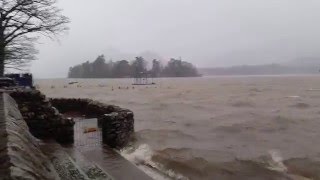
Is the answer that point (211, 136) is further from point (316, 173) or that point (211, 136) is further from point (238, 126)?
point (316, 173)

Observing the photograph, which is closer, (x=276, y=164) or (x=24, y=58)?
(x=276, y=164)

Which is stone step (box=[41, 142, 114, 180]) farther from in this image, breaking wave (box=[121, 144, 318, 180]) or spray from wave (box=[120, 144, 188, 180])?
breaking wave (box=[121, 144, 318, 180])

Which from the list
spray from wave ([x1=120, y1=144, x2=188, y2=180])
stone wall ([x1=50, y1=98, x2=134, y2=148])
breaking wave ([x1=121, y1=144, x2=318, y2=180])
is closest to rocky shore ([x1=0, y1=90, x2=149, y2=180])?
stone wall ([x1=50, y1=98, x2=134, y2=148])

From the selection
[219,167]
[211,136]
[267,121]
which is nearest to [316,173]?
[219,167]

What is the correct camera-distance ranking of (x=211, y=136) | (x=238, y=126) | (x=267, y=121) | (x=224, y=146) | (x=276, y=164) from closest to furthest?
(x=276, y=164) < (x=224, y=146) < (x=211, y=136) < (x=238, y=126) < (x=267, y=121)

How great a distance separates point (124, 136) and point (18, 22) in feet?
42.1

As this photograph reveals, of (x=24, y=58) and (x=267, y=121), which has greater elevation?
(x=24, y=58)

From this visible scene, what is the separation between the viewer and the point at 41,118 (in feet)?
39.1

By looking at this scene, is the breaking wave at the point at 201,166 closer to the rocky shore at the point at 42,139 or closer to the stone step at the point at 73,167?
the rocky shore at the point at 42,139

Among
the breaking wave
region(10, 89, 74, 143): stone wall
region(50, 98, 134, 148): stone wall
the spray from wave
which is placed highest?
region(10, 89, 74, 143): stone wall

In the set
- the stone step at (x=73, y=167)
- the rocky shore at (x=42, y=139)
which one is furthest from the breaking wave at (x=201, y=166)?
the stone step at (x=73, y=167)

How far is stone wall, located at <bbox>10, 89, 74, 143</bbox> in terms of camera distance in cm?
1152

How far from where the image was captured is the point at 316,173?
13.9 metres

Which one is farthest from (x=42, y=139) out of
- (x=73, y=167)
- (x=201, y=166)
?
(x=201, y=166)
